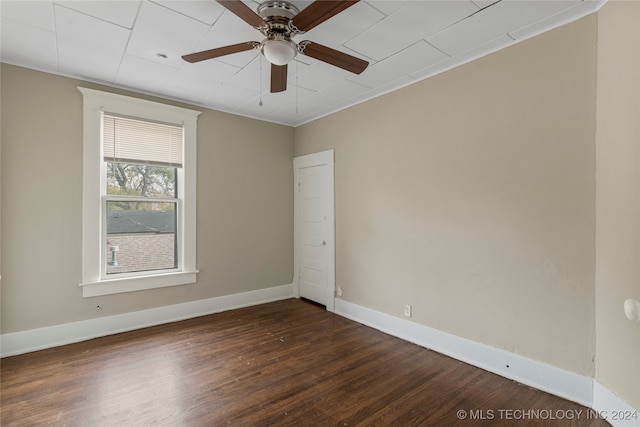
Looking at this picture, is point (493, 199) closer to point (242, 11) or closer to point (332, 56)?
point (332, 56)

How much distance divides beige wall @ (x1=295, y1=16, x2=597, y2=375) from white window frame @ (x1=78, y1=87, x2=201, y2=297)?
7.45 feet

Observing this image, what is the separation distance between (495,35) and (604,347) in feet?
7.79

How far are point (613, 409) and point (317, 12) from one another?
3051mm

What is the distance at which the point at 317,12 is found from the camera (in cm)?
171

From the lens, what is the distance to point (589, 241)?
2068mm

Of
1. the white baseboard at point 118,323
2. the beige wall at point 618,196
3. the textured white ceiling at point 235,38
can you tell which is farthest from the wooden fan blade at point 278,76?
the white baseboard at point 118,323

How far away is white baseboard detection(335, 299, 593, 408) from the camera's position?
6.95 ft

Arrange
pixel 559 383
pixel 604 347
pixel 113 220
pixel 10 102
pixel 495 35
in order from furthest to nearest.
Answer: pixel 113 220 → pixel 10 102 → pixel 495 35 → pixel 559 383 → pixel 604 347

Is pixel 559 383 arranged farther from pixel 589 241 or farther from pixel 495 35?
pixel 495 35

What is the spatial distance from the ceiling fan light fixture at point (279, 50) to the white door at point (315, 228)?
211cm

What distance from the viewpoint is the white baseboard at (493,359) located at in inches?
83.4

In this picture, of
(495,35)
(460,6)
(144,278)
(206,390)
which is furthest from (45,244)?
(495,35)

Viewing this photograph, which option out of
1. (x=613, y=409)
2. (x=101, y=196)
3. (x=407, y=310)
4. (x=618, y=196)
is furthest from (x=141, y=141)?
(x=613, y=409)

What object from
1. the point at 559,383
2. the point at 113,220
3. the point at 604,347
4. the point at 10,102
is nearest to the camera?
the point at 604,347
